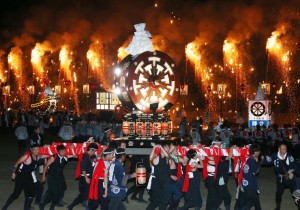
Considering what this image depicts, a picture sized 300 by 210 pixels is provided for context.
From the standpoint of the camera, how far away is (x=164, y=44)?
54562mm

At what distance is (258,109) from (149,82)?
14.9 m

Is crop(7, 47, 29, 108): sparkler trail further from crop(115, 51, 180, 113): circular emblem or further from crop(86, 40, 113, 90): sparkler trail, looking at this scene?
crop(115, 51, 180, 113): circular emblem

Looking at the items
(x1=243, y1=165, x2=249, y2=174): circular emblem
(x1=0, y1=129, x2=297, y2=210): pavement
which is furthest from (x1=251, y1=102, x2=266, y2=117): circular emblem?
(x1=243, y1=165, x2=249, y2=174): circular emblem

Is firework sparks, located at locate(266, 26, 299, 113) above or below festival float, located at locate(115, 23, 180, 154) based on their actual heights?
above

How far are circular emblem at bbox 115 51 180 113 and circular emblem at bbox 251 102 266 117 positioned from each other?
13974 mm

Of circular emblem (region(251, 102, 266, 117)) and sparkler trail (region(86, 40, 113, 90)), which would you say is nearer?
circular emblem (region(251, 102, 266, 117))

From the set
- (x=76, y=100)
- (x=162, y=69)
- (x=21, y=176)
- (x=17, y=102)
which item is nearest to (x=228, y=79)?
(x=76, y=100)

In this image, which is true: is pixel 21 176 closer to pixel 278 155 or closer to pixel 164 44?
pixel 278 155

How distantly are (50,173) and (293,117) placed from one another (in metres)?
38.4

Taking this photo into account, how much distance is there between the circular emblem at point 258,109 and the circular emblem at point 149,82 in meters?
14.0

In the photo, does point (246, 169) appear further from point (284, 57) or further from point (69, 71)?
point (69, 71)

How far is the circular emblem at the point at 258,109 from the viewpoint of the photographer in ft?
93.8

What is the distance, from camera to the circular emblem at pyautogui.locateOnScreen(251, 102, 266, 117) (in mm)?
28578

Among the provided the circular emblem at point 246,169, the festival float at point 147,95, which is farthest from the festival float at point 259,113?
the circular emblem at point 246,169
